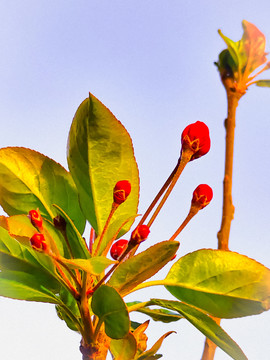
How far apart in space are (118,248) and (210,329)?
Answer: 14cm

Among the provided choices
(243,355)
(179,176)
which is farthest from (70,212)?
(243,355)

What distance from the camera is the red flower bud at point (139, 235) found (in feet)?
1.70

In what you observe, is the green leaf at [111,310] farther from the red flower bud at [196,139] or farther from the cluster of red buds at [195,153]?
the red flower bud at [196,139]

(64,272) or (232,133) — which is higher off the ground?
(232,133)

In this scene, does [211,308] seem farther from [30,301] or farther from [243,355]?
[30,301]

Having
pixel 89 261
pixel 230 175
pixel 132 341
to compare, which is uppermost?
pixel 230 175

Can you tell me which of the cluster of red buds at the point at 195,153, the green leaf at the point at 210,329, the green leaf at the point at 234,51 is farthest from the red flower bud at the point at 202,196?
the green leaf at the point at 234,51

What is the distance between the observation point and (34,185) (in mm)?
644

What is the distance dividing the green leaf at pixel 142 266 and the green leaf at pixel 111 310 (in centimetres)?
3

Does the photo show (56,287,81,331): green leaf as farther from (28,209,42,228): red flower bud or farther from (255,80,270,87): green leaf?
(255,80,270,87): green leaf

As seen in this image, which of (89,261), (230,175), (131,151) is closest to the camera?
(89,261)

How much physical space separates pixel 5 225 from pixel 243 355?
11.5 inches

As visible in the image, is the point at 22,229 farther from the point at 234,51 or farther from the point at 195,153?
the point at 234,51

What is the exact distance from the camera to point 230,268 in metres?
0.57
